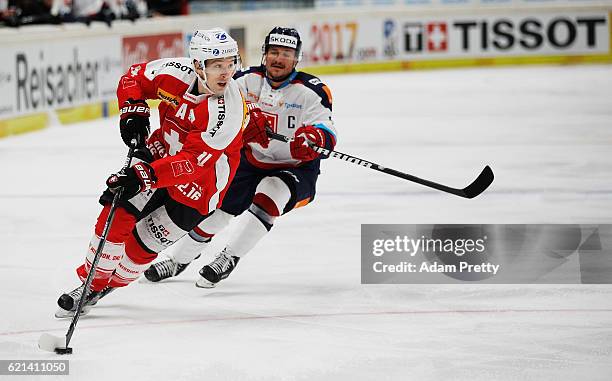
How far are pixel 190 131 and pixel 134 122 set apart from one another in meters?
0.23

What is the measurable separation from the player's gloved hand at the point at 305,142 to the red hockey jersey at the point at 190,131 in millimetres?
522

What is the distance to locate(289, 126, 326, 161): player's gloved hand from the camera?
4609mm

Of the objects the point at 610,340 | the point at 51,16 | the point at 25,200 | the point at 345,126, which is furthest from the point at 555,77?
the point at 610,340

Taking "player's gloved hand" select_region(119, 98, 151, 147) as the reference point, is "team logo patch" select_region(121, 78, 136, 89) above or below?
above

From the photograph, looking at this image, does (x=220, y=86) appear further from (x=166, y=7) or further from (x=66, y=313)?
(x=166, y=7)

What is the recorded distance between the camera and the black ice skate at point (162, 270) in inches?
184

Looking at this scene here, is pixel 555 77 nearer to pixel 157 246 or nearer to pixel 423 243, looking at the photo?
pixel 423 243

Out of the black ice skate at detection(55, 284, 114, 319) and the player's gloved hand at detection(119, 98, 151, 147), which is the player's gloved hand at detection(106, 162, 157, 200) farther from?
the black ice skate at detection(55, 284, 114, 319)

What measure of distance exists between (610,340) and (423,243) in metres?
1.12

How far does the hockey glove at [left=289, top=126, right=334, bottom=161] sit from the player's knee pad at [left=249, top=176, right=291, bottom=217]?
14cm

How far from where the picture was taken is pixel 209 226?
4641 mm

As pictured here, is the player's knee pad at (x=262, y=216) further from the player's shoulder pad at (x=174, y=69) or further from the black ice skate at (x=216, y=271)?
the player's shoulder pad at (x=174, y=69)

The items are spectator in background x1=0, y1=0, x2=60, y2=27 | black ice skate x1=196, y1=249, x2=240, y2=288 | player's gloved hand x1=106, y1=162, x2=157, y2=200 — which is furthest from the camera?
spectator in background x1=0, y1=0, x2=60, y2=27

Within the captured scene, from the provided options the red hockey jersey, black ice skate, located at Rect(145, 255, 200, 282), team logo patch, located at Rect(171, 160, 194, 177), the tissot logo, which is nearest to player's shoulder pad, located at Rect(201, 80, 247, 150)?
the red hockey jersey
